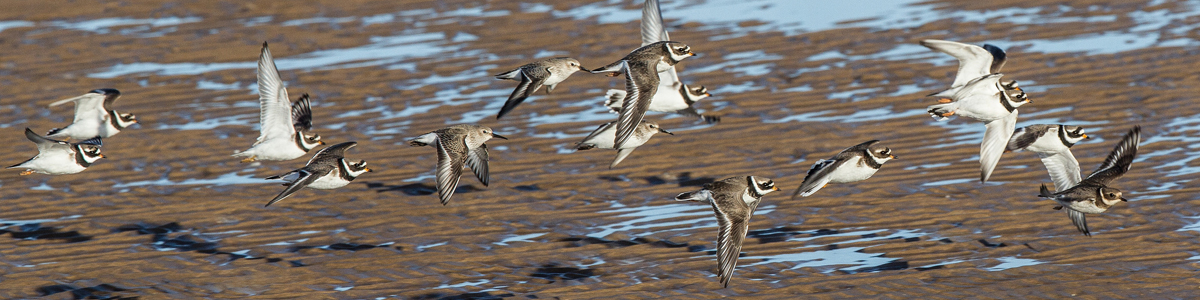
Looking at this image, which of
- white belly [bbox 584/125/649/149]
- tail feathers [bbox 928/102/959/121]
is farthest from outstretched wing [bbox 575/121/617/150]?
tail feathers [bbox 928/102/959/121]

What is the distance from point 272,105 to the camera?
14750 millimetres

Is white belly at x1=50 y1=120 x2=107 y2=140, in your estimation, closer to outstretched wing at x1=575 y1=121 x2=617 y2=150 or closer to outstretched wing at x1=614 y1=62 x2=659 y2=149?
outstretched wing at x1=575 y1=121 x2=617 y2=150

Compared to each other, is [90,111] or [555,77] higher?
[555,77]

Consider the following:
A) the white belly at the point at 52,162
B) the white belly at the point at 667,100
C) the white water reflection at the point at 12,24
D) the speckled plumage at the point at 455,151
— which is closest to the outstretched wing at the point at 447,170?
the speckled plumage at the point at 455,151

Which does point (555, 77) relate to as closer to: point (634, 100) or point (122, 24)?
point (634, 100)

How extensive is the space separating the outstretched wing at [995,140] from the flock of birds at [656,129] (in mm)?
10

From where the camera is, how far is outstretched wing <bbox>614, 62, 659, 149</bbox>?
41.9ft

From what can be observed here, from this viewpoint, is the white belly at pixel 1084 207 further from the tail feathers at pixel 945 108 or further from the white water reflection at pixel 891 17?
the white water reflection at pixel 891 17

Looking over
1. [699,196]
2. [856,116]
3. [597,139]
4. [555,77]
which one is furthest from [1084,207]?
[856,116]

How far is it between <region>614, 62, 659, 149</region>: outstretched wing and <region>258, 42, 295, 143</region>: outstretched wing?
3.88 metres

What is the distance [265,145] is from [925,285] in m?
7.02

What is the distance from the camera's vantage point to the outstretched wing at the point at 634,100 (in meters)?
12.8

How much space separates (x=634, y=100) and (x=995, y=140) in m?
3.83

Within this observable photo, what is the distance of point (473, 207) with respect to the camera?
52.6ft
